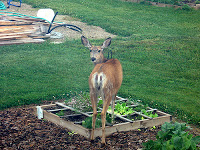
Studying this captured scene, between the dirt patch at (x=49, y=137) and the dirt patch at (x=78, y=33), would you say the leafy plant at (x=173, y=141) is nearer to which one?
the dirt patch at (x=49, y=137)

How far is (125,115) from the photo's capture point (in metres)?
7.21

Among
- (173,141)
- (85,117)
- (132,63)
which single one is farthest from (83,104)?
(132,63)

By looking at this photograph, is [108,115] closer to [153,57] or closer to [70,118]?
[70,118]

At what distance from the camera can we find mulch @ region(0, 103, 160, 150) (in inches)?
236

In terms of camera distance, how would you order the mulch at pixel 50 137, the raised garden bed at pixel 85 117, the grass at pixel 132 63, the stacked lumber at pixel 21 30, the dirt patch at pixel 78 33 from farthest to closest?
1. the dirt patch at pixel 78 33
2. the stacked lumber at pixel 21 30
3. the grass at pixel 132 63
4. the raised garden bed at pixel 85 117
5. the mulch at pixel 50 137

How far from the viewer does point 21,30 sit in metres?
14.7

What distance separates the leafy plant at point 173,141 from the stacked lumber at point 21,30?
10055 mm

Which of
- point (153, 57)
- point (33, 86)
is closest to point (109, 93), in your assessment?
point (33, 86)

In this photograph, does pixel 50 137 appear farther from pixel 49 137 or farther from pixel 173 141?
pixel 173 141

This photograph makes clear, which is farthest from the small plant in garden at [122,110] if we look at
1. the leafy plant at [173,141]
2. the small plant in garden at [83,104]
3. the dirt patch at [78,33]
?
the dirt patch at [78,33]

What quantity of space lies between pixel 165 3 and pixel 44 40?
35.7ft

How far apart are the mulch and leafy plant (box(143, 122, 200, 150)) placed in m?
0.74

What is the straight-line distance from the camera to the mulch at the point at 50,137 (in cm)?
599

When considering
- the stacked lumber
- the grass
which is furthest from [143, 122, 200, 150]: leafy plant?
the stacked lumber
